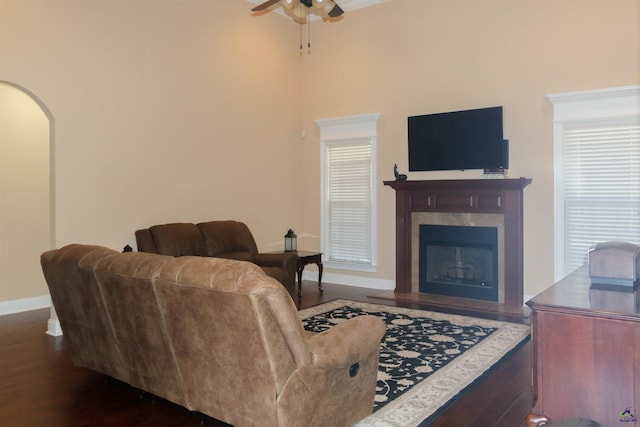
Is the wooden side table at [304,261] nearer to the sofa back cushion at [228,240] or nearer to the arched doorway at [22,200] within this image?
the sofa back cushion at [228,240]

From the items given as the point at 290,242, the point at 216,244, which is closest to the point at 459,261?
the point at 290,242

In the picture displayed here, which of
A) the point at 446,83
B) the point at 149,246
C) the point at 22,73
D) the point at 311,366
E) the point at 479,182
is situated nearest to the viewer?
the point at 311,366

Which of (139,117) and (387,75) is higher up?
(387,75)

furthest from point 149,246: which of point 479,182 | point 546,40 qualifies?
point 546,40

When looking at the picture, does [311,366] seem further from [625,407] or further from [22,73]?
Result: [22,73]

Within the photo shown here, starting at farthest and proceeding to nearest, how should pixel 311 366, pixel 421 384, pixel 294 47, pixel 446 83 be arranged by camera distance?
pixel 294 47
pixel 446 83
pixel 421 384
pixel 311 366

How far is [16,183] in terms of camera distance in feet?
18.7

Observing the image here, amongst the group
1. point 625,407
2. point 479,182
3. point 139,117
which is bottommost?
point 625,407

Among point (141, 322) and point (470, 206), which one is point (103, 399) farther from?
point (470, 206)

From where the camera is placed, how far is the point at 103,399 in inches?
119

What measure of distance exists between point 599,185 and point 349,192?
320 centimetres

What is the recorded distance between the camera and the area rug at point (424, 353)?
2861 mm

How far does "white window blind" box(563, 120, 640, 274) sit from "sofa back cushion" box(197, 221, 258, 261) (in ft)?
12.1

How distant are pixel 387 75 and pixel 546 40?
79.5 inches
